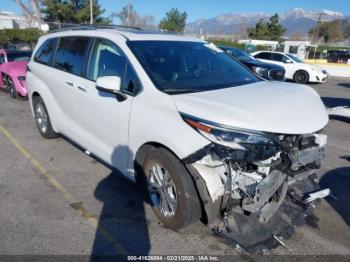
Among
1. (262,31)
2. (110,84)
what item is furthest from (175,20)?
(110,84)

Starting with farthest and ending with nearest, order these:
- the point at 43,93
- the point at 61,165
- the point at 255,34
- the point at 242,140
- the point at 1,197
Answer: the point at 255,34
the point at 43,93
the point at 61,165
the point at 1,197
the point at 242,140

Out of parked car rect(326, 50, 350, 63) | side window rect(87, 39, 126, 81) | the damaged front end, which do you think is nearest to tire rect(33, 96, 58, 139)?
side window rect(87, 39, 126, 81)

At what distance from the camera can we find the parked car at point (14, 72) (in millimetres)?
9539

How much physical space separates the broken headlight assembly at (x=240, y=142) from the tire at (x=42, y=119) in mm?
3774

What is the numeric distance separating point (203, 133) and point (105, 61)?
6.03 feet

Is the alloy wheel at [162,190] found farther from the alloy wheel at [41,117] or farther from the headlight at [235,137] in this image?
the alloy wheel at [41,117]

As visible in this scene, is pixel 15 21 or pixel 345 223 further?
pixel 15 21

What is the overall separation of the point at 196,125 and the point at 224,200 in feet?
2.46

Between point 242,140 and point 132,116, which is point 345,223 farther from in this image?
point 132,116

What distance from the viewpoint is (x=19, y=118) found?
311 inches

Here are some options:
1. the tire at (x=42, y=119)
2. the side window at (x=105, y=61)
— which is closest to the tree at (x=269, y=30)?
the tire at (x=42, y=119)

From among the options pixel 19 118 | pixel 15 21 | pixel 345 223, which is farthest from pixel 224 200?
pixel 15 21

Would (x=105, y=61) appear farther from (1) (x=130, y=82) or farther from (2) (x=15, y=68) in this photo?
(2) (x=15, y=68)

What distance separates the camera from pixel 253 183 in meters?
2.97
